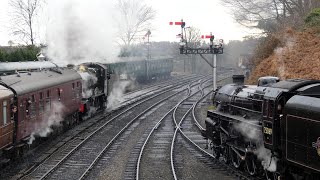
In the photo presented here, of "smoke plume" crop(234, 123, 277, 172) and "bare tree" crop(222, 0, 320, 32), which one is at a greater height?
"bare tree" crop(222, 0, 320, 32)

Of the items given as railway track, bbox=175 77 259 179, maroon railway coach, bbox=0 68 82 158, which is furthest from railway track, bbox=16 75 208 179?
railway track, bbox=175 77 259 179

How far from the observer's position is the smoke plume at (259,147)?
36.2 feet

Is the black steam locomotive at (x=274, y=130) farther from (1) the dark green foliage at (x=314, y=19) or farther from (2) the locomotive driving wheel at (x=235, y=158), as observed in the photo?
(1) the dark green foliage at (x=314, y=19)

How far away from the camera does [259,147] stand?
39.3 feet

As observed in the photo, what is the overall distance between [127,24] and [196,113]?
38.2 m

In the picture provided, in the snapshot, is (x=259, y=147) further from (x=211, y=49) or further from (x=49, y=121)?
(x=211, y=49)

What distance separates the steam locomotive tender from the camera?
13.5 m

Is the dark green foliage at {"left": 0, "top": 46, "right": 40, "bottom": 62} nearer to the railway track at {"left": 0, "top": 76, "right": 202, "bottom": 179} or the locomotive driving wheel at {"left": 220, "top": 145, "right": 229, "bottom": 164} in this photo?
the railway track at {"left": 0, "top": 76, "right": 202, "bottom": 179}

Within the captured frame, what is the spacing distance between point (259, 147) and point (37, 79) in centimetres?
917

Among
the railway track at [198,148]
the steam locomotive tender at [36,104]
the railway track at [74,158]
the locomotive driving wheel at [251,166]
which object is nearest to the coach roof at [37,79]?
the steam locomotive tender at [36,104]

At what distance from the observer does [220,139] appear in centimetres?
1545

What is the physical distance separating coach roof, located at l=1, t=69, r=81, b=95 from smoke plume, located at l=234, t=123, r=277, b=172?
23.3ft

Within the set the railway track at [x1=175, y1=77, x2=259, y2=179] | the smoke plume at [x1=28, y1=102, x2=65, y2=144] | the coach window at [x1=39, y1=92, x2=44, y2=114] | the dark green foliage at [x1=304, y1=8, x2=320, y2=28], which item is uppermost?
the dark green foliage at [x1=304, y1=8, x2=320, y2=28]

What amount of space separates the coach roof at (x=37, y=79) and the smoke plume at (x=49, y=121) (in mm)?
1025
